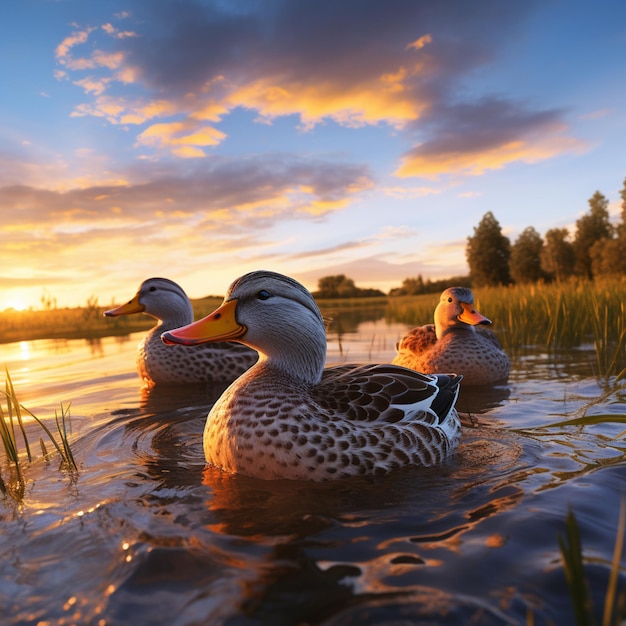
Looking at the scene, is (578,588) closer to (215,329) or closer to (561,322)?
(215,329)

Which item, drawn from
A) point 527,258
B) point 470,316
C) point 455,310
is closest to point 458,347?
point 470,316

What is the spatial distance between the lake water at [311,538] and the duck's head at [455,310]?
3876 mm

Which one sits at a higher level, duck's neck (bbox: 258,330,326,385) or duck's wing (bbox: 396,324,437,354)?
duck's neck (bbox: 258,330,326,385)

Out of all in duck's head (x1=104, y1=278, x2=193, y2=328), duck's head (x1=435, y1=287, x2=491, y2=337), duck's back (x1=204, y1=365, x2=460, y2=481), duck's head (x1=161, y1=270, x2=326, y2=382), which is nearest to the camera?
duck's back (x1=204, y1=365, x2=460, y2=481)

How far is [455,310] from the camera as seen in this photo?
9375mm

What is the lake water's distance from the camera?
8.21ft

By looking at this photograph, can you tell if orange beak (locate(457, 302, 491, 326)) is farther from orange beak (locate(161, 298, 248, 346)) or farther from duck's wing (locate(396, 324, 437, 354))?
orange beak (locate(161, 298, 248, 346))

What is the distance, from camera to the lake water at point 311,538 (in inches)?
98.5

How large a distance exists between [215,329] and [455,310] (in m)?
5.83

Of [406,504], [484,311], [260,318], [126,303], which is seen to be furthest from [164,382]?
[484,311]

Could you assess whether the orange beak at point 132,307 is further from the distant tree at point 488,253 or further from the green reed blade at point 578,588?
the distant tree at point 488,253

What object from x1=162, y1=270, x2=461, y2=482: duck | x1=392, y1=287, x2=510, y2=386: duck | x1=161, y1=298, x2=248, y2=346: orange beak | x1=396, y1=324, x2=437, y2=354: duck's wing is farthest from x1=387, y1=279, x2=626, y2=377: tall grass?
x1=161, y1=298, x2=248, y2=346: orange beak

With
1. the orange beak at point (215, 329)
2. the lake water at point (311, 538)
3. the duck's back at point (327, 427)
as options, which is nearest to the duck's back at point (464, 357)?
the lake water at point (311, 538)

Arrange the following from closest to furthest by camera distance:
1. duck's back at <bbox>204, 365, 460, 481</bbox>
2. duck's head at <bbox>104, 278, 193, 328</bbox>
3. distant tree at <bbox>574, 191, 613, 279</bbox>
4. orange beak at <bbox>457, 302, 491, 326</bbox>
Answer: duck's back at <bbox>204, 365, 460, 481</bbox>, orange beak at <bbox>457, 302, 491, 326</bbox>, duck's head at <bbox>104, 278, 193, 328</bbox>, distant tree at <bbox>574, 191, 613, 279</bbox>
